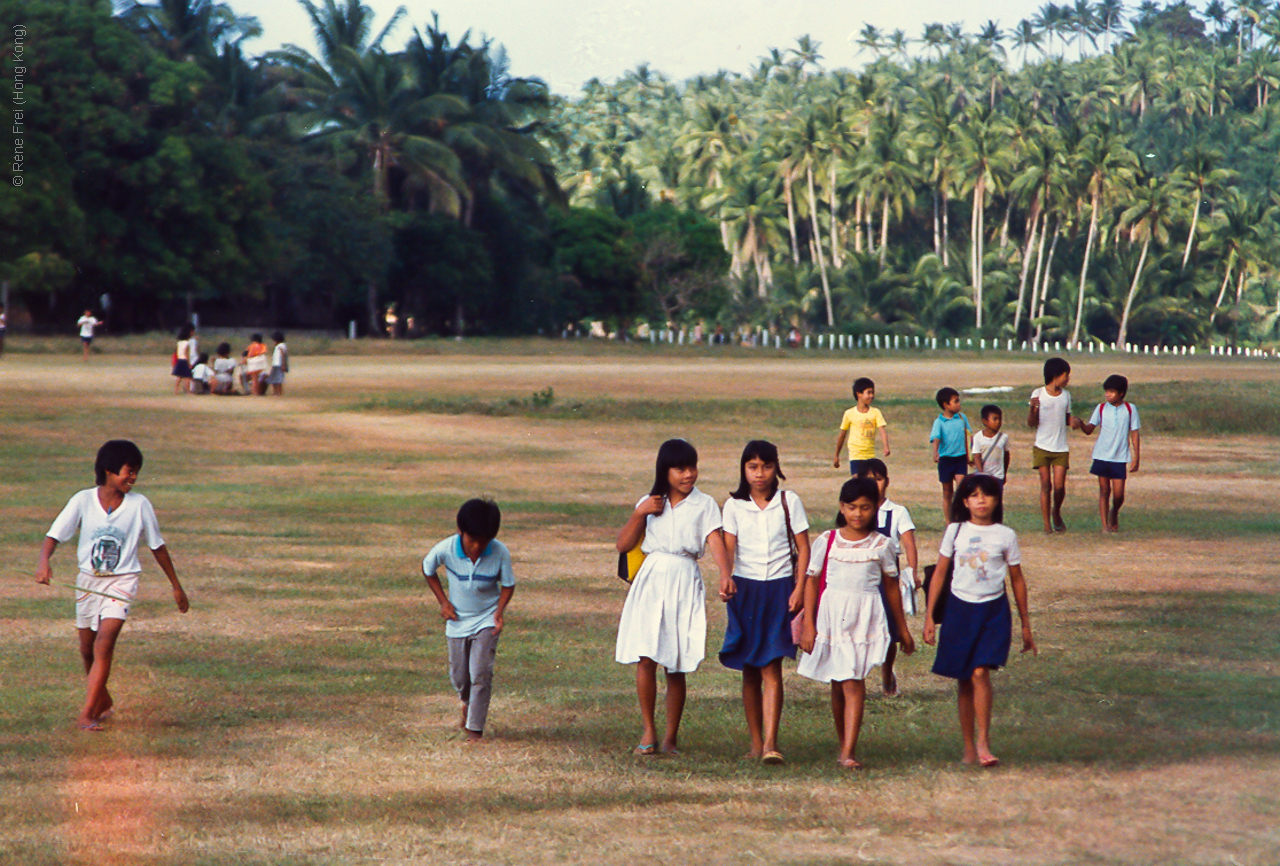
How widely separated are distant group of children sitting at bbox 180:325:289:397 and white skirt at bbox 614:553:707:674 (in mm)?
23659

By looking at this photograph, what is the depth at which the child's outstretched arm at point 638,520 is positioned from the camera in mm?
6336

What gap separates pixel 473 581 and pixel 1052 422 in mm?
8273

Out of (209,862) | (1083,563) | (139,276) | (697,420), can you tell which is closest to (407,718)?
(209,862)

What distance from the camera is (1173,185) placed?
8738 cm

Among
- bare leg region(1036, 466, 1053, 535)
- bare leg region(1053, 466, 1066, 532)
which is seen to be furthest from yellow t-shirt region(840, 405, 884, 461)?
bare leg region(1053, 466, 1066, 532)

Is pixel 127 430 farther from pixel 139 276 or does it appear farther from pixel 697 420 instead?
pixel 139 276

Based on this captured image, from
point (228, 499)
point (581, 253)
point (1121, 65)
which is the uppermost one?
point (1121, 65)

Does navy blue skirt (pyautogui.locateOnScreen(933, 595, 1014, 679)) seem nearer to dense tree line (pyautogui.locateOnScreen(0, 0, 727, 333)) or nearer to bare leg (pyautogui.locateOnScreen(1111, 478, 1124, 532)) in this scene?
bare leg (pyautogui.locateOnScreen(1111, 478, 1124, 532))

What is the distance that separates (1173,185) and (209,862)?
89.1m

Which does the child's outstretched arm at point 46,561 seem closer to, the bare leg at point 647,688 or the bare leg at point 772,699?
the bare leg at point 647,688

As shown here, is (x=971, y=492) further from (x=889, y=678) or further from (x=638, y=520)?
(x=889, y=678)

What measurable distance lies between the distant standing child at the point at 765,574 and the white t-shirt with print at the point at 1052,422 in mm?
7796

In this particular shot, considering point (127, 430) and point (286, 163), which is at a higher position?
point (286, 163)

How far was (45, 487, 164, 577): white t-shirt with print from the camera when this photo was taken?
22.0 feet
